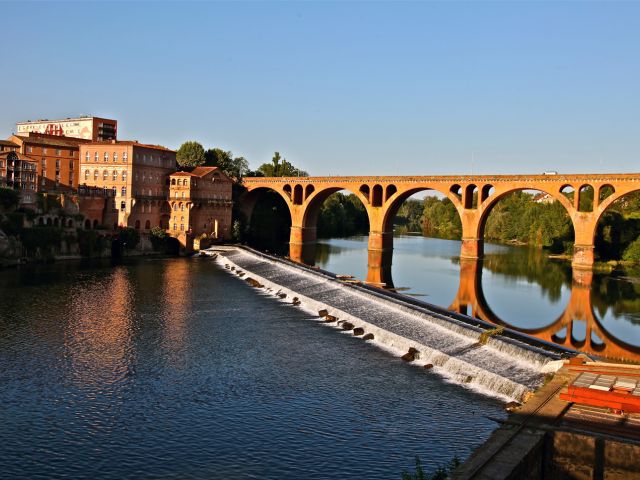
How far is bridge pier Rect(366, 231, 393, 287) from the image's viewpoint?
66250 millimetres

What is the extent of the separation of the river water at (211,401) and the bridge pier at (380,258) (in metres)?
23.9

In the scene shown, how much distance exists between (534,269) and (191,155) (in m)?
62.3

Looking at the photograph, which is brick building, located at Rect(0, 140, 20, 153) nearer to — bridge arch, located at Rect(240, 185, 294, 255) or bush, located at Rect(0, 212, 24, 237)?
bush, located at Rect(0, 212, 24, 237)

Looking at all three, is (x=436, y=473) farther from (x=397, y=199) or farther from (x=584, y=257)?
(x=397, y=199)

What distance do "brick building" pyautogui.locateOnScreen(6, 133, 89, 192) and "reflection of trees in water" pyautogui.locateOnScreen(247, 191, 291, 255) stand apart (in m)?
29.3

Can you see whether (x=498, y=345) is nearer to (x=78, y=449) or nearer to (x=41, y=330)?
(x=78, y=449)

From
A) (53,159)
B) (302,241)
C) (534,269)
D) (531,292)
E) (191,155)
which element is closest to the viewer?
(531,292)

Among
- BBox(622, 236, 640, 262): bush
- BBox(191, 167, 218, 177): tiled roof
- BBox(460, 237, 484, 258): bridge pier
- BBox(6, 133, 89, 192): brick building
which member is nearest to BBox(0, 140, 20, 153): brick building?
BBox(6, 133, 89, 192): brick building

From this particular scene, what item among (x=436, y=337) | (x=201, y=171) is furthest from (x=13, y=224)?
(x=436, y=337)

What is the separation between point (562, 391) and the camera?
22.9m

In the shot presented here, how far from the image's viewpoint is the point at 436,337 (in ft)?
115

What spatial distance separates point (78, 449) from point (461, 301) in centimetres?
3801

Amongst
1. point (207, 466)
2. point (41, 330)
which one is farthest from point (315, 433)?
point (41, 330)

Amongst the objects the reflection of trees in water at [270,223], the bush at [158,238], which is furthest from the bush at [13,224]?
the reflection of trees in water at [270,223]
